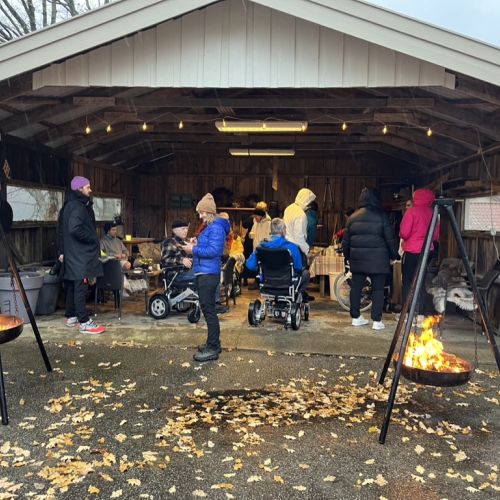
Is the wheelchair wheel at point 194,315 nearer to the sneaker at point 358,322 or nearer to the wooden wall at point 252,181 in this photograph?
the sneaker at point 358,322

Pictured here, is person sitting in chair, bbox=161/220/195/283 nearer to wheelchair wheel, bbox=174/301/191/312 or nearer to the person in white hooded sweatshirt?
wheelchair wheel, bbox=174/301/191/312

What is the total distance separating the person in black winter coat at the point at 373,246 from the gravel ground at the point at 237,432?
4.51ft

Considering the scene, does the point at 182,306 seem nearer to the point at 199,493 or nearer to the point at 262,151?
the point at 199,493

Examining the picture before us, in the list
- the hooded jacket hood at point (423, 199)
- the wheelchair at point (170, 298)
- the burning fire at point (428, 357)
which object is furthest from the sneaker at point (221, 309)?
the burning fire at point (428, 357)

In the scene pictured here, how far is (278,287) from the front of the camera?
233 inches

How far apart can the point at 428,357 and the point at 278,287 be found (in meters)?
2.59

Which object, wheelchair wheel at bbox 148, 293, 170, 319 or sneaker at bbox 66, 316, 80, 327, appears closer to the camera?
sneaker at bbox 66, 316, 80, 327

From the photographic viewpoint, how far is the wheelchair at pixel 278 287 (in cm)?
576

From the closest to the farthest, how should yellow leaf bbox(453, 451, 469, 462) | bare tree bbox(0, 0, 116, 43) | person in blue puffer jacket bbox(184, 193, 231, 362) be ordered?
yellow leaf bbox(453, 451, 469, 462) < person in blue puffer jacket bbox(184, 193, 231, 362) < bare tree bbox(0, 0, 116, 43)

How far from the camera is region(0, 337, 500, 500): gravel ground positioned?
8.65ft

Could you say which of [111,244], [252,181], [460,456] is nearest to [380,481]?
[460,456]

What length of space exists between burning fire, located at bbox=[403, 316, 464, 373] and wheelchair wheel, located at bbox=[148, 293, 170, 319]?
3554 millimetres

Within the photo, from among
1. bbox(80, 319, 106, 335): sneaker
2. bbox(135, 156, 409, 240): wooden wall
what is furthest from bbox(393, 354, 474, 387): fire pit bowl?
bbox(135, 156, 409, 240): wooden wall

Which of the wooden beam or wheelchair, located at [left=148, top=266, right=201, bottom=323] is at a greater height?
the wooden beam
